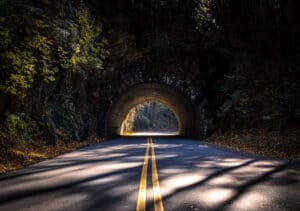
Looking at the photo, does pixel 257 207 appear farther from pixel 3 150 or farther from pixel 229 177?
pixel 3 150

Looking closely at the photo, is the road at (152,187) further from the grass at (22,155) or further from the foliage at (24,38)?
the foliage at (24,38)

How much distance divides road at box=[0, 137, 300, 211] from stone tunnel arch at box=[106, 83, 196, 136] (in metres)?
17.2

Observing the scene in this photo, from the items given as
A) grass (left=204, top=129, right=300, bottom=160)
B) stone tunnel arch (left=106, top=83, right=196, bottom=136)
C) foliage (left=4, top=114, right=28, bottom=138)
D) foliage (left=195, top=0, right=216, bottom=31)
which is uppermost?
foliage (left=195, top=0, right=216, bottom=31)

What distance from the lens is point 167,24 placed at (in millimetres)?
22391

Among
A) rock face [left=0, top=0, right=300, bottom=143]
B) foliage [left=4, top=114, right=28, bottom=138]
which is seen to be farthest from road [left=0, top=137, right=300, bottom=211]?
rock face [left=0, top=0, right=300, bottom=143]

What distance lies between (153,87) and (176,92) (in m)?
2.07

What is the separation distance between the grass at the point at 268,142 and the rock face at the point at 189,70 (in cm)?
90

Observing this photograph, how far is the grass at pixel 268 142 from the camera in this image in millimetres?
12503

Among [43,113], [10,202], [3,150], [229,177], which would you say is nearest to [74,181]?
[10,202]

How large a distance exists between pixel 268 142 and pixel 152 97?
18.3 m

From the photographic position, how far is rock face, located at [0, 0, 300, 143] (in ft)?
46.9

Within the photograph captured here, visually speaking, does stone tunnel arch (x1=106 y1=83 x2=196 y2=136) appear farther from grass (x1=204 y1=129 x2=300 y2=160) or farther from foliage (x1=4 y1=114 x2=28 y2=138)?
foliage (x1=4 y1=114 x2=28 y2=138)

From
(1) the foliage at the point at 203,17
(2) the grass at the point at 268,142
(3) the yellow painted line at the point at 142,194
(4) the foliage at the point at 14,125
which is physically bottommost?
(3) the yellow painted line at the point at 142,194

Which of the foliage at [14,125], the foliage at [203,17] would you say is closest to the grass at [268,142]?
the foliage at [203,17]
